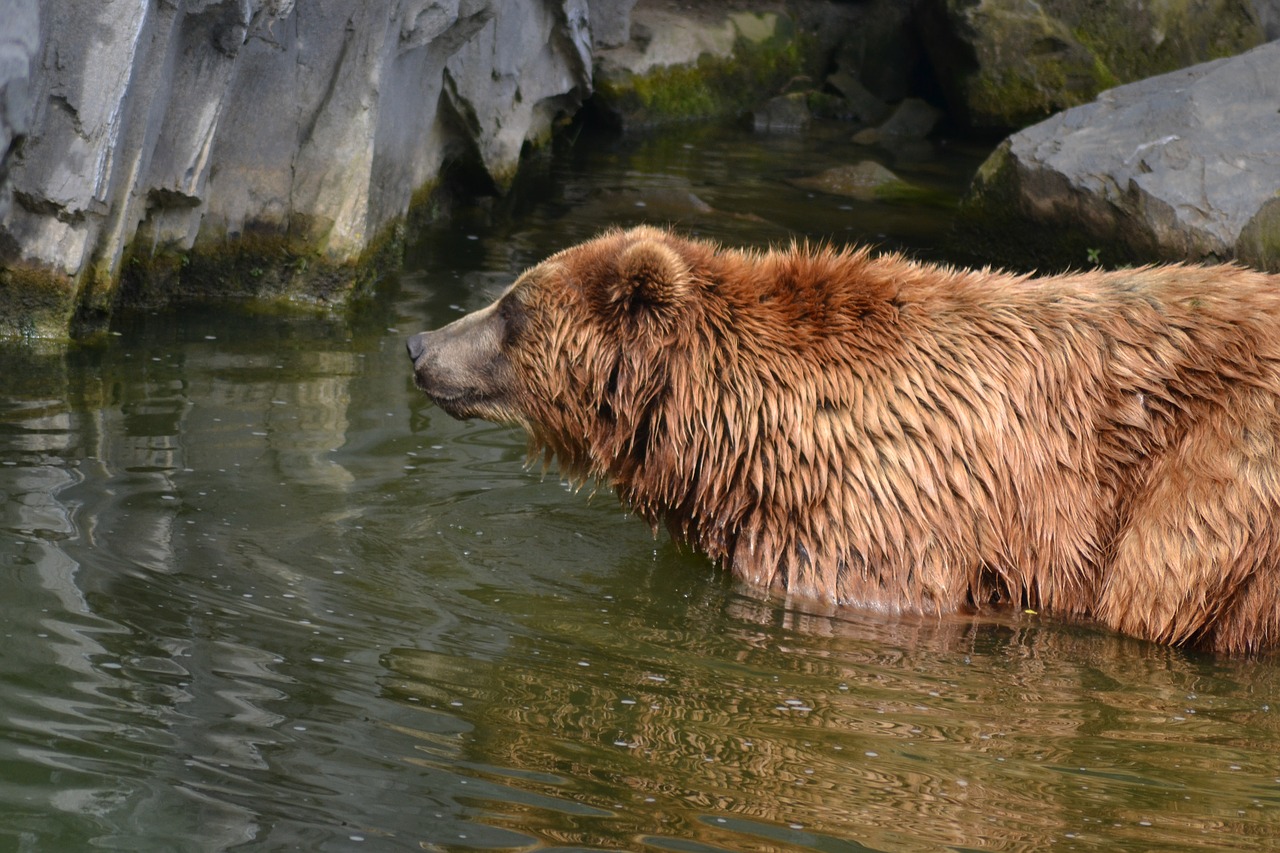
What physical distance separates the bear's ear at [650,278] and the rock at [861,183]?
8992 mm

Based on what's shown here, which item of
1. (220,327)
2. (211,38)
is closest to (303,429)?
(220,327)

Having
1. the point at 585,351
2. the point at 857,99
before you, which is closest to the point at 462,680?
the point at 585,351

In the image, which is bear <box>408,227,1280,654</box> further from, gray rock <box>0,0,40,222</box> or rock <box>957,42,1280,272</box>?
rock <box>957,42,1280,272</box>

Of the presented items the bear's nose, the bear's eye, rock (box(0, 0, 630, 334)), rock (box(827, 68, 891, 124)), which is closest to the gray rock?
rock (box(0, 0, 630, 334))

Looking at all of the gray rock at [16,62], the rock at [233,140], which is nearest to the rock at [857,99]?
the rock at [233,140]

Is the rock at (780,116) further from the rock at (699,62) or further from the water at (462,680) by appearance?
the water at (462,680)

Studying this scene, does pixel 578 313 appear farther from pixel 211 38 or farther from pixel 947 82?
pixel 947 82

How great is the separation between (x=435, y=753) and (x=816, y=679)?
1456mm

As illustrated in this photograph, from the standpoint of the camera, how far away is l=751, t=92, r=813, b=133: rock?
61.7 feet

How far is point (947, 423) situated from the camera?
559cm

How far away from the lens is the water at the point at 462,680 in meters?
3.78

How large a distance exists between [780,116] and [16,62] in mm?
13198

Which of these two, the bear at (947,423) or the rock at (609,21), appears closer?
the bear at (947,423)

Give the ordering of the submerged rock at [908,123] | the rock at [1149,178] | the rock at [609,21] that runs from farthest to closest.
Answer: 1. the submerged rock at [908,123]
2. the rock at [609,21]
3. the rock at [1149,178]
